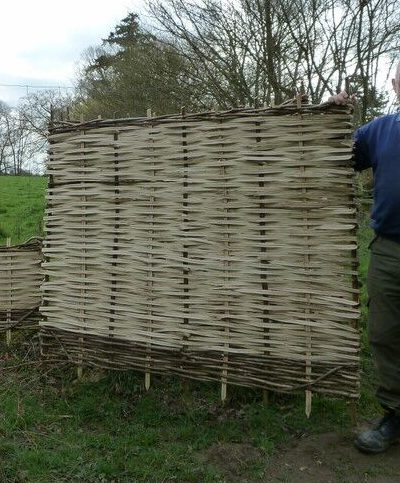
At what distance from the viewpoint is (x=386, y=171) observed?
286 centimetres

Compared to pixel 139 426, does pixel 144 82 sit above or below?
above

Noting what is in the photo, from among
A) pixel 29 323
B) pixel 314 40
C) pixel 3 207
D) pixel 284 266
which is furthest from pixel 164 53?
pixel 284 266

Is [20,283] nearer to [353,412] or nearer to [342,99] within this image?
[353,412]

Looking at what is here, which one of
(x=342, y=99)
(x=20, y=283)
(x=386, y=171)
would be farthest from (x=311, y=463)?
(x=20, y=283)

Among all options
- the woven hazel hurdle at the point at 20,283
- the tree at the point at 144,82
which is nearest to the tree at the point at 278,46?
the tree at the point at 144,82

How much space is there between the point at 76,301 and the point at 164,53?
29.1ft

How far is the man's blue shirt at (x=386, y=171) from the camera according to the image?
2.82m

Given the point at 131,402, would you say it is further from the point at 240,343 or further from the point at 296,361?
the point at 296,361

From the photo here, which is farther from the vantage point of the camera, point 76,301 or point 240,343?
point 76,301

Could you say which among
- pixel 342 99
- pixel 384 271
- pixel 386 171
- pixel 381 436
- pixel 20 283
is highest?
pixel 342 99

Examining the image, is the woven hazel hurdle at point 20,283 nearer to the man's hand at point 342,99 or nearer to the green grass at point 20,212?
the green grass at point 20,212

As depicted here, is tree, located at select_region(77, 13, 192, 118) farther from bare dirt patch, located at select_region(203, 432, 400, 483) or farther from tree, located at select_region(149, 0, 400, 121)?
bare dirt patch, located at select_region(203, 432, 400, 483)

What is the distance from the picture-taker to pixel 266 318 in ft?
10.7

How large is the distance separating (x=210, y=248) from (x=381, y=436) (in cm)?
150
